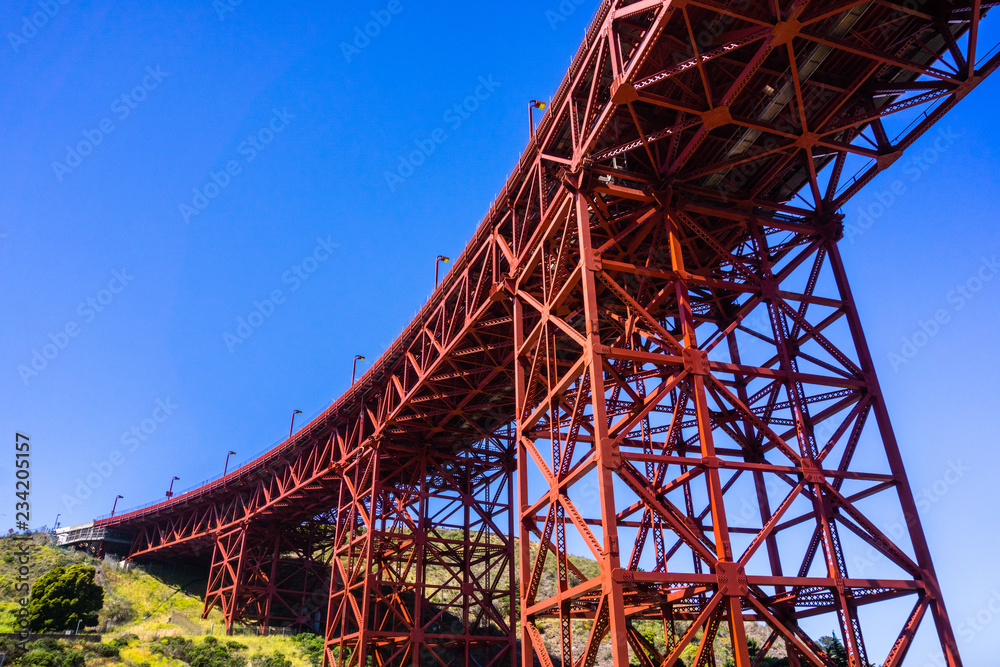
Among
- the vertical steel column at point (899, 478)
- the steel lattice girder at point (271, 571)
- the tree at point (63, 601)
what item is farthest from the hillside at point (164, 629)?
the vertical steel column at point (899, 478)

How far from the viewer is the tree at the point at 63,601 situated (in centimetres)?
3744

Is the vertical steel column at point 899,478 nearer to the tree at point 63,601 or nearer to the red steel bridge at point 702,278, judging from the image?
the red steel bridge at point 702,278

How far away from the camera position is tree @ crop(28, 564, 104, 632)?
123 feet

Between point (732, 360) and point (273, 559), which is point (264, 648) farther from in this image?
point (732, 360)

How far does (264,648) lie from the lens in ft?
128

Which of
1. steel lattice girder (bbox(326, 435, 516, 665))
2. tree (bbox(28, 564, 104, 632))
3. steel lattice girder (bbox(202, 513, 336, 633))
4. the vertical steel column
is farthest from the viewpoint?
steel lattice girder (bbox(202, 513, 336, 633))

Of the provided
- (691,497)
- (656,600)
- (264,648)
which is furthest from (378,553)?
(656,600)

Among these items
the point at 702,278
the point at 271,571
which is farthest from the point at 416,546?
the point at 271,571

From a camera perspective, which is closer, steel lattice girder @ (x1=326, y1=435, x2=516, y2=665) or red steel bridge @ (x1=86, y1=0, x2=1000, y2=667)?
red steel bridge @ (x1=86, y1=0, x2=1000, y2=667)

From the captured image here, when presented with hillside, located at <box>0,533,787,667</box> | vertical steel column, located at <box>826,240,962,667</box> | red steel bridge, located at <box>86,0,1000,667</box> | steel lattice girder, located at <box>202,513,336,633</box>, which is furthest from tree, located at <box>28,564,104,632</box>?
vertical steel column, located at <box>826,240,962,667</box>

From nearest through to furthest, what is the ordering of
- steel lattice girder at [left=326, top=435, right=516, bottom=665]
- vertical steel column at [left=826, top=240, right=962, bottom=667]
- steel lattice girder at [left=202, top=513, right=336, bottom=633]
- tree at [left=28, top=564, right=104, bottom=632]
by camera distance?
vertical steel column at [left=826, top=240, right=962, bottom=667], steel lattice girder at [left=326, top=435, right=516, bottom=665], tree at [left=28, top=564, right=104, bottom=632], steel lattice girder at [left=202, top=513, right=336, bottom=633]

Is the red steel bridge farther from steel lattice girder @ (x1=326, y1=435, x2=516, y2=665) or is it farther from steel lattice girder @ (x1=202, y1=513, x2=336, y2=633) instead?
steel lattice girder @ (x1=202, y1=513, x2=336, y2=633)

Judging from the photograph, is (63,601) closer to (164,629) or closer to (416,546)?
(164,629)

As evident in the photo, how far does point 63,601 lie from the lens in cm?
3788
